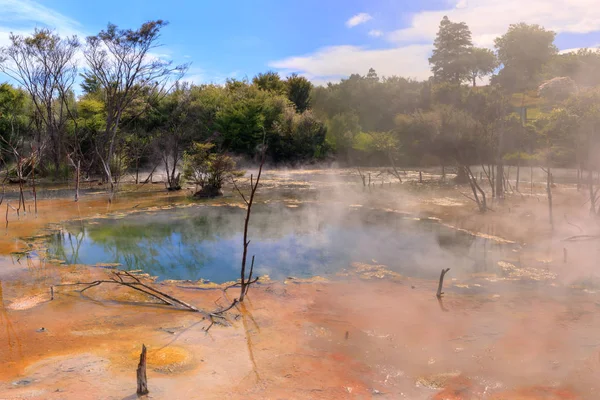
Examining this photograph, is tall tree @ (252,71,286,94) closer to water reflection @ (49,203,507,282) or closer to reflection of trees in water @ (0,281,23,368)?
water reflection @ (49,203,507,282)

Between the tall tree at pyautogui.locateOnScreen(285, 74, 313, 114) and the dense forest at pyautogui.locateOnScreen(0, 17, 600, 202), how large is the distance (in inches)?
4.1

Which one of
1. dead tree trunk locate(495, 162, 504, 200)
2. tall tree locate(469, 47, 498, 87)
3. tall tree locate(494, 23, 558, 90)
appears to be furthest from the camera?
tall tree locate(469, 47, 498, 87)

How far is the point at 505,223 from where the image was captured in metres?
13.9

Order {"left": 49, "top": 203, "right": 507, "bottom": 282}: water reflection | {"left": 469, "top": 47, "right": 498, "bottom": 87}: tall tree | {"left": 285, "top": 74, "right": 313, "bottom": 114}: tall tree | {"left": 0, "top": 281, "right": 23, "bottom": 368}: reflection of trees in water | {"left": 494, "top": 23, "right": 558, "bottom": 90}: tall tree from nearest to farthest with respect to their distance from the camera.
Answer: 1. {"left": 0, "top": 281, "right": 23, "bottom": 368}: reflection of trees in water
2. {"left": 49, "top": 203, "right": 507, "bottom": 282}: water reflection
3. {"left": 285, "top": 74, "right": 313, "bottom": 114}: tall tree
4. {"left": 494, "top": 23, "right": 558, "bottom": 90}: tall tree
5. {"left": 469, "top": 47, "right": 498, "bottom": 87}: tall tree

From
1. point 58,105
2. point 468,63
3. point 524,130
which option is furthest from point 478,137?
point 468,63

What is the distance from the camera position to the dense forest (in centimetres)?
2102

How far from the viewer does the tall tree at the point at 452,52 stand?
180 feet

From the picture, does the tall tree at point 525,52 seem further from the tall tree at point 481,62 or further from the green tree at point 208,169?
the green tree at point 208,169

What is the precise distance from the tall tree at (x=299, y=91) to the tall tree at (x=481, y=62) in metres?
24.8

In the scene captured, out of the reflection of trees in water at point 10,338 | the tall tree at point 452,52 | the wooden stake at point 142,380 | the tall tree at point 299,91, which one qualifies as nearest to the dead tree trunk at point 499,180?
the wooden stake at point 142,380

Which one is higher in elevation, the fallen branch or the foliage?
the foliage

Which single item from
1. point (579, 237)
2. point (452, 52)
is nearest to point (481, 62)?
point (452, 52)

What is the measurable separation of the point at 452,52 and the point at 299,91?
24235 mm

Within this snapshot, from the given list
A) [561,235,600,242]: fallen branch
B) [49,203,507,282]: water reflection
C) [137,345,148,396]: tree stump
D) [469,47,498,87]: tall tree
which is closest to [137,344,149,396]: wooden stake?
[137,345,148,396]: tree stump
